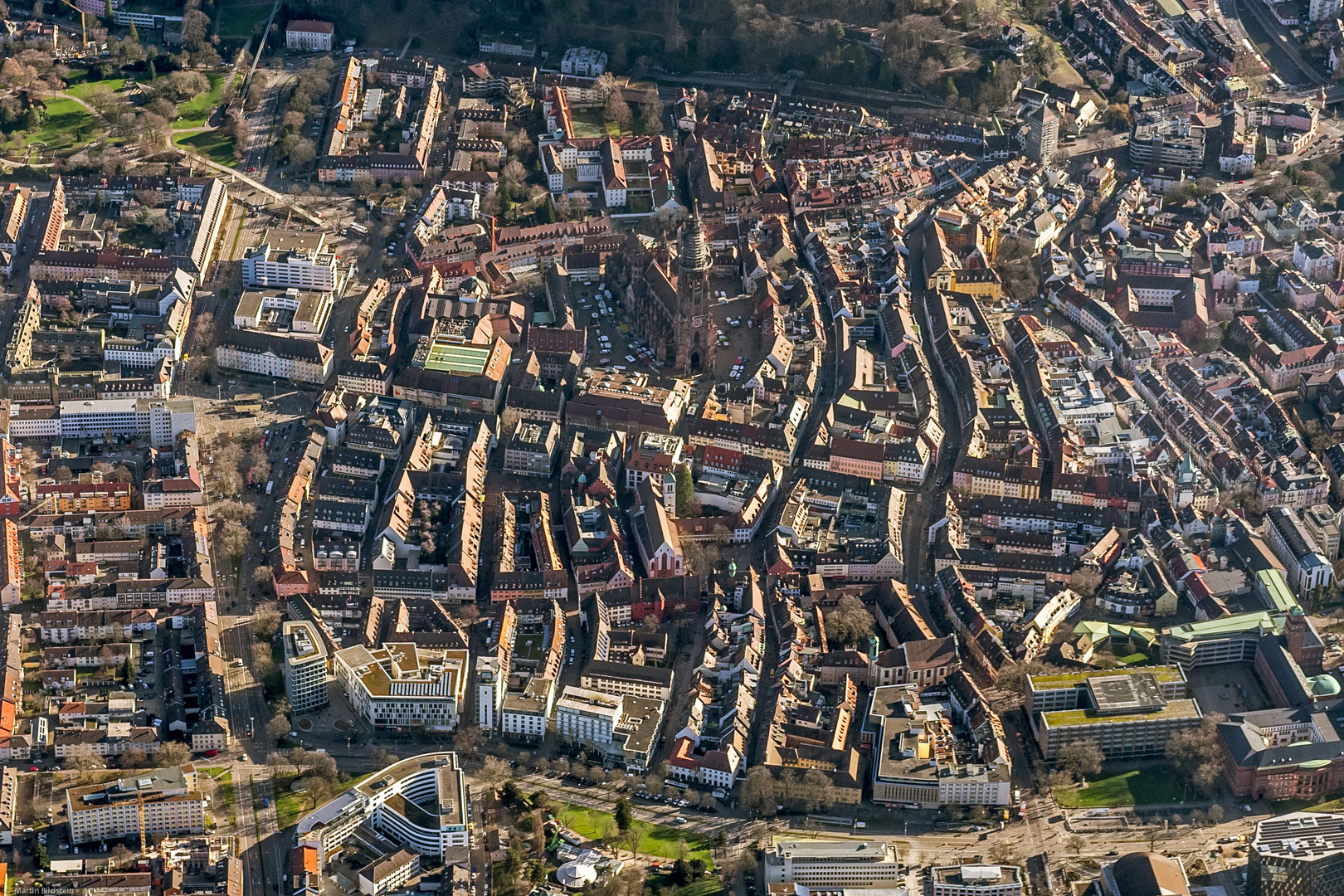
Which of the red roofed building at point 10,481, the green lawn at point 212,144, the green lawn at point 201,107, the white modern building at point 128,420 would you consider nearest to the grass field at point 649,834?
the red roofed building at point 10,481

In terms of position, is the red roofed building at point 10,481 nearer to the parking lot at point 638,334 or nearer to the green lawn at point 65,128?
the parking lot at point 638,334

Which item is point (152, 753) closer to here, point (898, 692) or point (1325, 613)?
point (898, 692)

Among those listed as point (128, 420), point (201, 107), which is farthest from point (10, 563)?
point (201, 107)

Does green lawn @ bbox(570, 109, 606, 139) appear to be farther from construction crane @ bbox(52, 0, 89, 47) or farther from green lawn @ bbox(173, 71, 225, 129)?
construction crane @ bbox(52, 0, 89, 47)

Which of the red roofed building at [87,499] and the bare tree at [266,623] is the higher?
the red roofed building at [87,499]

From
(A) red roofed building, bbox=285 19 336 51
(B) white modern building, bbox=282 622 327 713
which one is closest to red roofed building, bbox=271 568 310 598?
(B) white modern building, bbox=282 622 327 713

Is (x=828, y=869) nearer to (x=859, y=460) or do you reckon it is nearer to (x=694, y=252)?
(x=859, y=460)

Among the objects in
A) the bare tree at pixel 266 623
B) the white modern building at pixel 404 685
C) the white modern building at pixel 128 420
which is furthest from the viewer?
the white modern building at pixel 128 420
